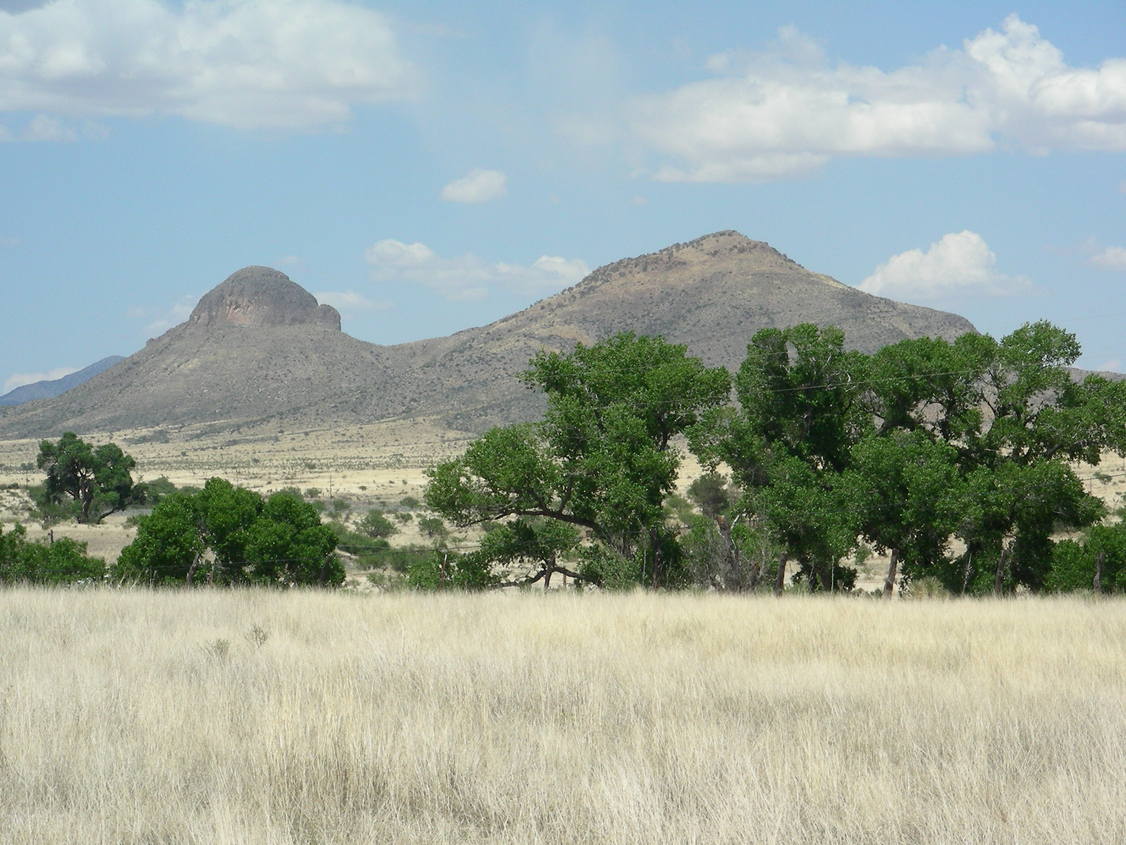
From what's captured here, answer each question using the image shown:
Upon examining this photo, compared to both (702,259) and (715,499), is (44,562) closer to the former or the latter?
(715,499)

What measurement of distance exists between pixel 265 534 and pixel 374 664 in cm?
1790

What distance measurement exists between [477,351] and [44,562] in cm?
12337

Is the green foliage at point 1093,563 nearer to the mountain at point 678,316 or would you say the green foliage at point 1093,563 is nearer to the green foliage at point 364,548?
the green foliage at point 364,548

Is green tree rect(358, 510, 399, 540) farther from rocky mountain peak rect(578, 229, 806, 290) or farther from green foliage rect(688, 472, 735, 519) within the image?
rocky mountain peak rect(578, 229, 806, 290)

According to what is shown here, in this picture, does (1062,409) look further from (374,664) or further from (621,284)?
(621,284)

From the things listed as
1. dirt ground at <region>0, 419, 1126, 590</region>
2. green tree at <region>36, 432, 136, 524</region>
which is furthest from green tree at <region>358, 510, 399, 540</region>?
green tree at <region>36, 432, 136, 524</region>

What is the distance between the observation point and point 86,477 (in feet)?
189

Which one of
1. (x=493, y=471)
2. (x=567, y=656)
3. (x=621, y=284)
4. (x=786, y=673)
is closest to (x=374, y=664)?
(x=567, y=656)

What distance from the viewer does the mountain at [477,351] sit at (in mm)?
132750

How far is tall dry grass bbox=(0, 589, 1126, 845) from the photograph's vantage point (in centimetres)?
577

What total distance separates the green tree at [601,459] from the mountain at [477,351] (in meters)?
89.7

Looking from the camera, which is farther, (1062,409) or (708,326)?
→ (708,326)

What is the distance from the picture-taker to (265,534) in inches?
1062

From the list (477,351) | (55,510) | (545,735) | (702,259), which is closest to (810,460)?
(545,735)
